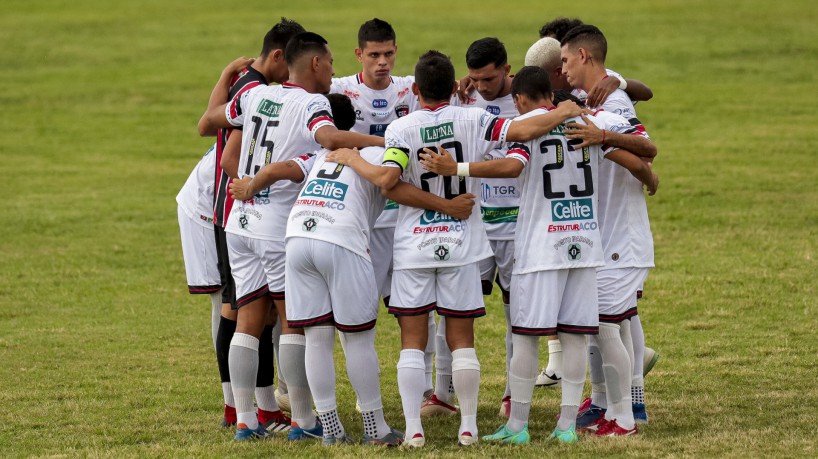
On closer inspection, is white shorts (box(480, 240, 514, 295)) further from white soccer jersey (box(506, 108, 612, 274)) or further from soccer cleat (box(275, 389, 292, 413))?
soccer cleat (box(275, 389, 292, 413))

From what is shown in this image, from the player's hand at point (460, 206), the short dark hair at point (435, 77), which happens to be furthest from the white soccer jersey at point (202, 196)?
the player's hand at point (460, 206)

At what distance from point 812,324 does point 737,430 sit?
3625mm

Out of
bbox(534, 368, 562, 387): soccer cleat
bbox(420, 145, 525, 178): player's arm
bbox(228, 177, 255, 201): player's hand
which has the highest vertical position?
bbox(420, 145, 525, 178): player's arm

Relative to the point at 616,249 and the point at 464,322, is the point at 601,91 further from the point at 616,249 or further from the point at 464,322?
the point at 464,322

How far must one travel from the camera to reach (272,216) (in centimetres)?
713

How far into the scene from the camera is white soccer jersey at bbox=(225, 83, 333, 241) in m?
7.05

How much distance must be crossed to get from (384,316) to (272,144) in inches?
196

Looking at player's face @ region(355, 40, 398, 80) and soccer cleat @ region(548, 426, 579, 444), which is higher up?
player's face @ region(355, 40, 398, 80)

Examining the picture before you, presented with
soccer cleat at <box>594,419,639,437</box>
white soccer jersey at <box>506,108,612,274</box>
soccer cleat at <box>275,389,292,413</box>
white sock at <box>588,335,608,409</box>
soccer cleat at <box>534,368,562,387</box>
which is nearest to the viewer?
white soccer jersey at <box>506,108,612,274</box>

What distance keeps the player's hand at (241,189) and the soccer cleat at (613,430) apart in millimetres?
2624

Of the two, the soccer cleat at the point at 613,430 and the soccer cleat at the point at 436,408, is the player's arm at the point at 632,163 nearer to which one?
the soccer cleat at the point at 613,430

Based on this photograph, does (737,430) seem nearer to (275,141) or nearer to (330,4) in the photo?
(275,141)

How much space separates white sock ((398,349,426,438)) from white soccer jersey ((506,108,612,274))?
2.77 feet

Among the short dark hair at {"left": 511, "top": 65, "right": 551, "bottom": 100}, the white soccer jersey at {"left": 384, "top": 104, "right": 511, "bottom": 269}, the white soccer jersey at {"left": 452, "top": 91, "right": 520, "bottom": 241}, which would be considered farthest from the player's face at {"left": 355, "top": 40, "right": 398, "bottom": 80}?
the short dark hair at {"left": 511, "top": 65, "right": 551, "bottom": 100}
